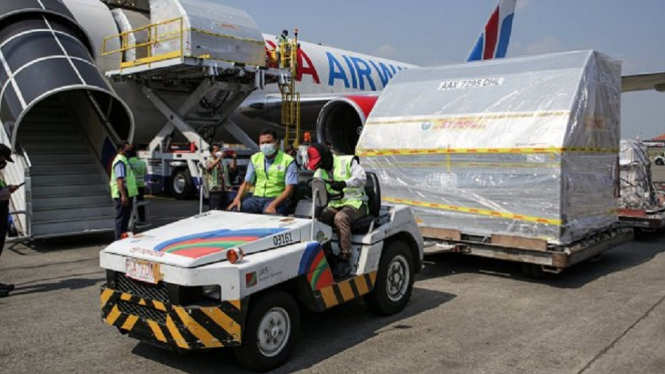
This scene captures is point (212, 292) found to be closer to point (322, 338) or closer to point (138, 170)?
point (322, 338)

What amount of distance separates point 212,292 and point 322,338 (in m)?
1.37

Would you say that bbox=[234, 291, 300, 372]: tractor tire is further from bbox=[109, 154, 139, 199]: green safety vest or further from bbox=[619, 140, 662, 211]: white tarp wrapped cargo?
bbox=[619, 140, 662, 211]: white tarp wrapped cargo

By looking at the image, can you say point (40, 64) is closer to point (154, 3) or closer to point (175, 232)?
point (154, 3)

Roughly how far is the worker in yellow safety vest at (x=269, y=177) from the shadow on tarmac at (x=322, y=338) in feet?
3.78

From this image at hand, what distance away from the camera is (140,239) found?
4.80 meters

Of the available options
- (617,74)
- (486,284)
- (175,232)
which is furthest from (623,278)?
(175,232)

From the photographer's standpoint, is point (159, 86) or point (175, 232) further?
point (159, 86)

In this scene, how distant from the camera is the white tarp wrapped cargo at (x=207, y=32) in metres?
13.2

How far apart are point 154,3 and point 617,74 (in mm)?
10271

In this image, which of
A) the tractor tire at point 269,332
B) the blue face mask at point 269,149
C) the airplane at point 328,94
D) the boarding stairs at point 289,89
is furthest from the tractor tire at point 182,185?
the tractor tire at point 269,332

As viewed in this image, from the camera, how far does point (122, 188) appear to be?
9.11 m

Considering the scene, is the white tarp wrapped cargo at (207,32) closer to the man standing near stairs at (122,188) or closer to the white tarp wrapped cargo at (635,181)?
the man standing near stairs at (122,188)

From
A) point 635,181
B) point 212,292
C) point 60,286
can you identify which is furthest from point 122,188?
point 635,181

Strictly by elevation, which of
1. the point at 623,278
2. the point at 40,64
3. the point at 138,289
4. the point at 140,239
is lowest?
the point at 623,278
